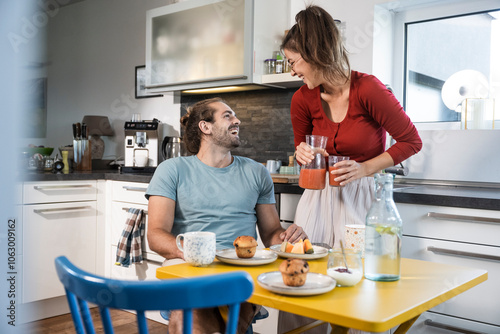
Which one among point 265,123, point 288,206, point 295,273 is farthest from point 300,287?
point 265,123

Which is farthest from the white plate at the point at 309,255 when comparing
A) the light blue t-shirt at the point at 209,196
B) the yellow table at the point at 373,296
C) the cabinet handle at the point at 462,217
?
the cabinet handle at the point at 462,217

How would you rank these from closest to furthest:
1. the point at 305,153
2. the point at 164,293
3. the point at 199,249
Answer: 1. the point at 164,293
2. the point at 199,249
3. the point at 305,153

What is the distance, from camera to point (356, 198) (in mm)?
1647

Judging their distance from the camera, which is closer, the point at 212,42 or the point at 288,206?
the point at 288,206

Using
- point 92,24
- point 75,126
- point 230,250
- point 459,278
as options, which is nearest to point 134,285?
point 230,250

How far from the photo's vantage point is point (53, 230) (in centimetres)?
287

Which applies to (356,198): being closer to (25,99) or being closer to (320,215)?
(320,215)

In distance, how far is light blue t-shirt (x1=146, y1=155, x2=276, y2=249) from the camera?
170cm

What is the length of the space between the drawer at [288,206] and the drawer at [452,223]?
476 mm

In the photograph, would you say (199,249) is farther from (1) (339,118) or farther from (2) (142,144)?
(2) (142,144)

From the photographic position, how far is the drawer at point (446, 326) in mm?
1745

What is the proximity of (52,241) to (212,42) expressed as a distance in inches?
60.1

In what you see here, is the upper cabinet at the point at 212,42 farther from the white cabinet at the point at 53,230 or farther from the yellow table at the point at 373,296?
the yellow table at the point at 373,296

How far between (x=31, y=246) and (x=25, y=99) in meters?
2.17
